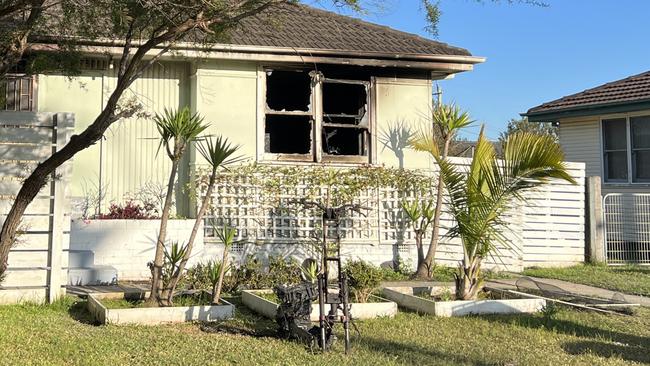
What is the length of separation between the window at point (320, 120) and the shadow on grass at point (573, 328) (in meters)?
5.68

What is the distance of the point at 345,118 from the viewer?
541 inches

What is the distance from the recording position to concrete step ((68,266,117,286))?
10195mm

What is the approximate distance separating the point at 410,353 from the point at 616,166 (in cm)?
1312

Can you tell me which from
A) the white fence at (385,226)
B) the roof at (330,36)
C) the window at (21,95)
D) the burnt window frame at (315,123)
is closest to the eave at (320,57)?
the roof at (330,36)

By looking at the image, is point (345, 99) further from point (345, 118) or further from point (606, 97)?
point (606, 97)

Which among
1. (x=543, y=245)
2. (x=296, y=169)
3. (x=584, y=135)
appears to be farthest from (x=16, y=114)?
(x=584, y=135)

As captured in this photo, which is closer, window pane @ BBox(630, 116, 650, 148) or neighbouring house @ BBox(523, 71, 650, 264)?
neighbouring house @ BBox(523, 71, 650, 264)

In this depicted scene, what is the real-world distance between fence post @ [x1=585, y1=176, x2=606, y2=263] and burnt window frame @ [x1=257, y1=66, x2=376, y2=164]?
16.0 feet

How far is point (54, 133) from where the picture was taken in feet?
28.9

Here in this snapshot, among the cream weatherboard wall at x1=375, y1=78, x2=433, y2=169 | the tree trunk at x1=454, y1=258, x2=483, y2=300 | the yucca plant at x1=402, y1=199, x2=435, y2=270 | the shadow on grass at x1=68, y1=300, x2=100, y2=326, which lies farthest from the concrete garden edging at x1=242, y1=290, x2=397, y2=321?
the cream weatherboard wall at x1=375, y1=78, x2=433, y2=169

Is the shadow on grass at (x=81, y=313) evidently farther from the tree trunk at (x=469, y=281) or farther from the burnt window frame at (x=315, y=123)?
the burnt window frame at (x=315, y=123)

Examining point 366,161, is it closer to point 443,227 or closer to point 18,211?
point 443,227

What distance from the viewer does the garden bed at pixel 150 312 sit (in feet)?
24.5

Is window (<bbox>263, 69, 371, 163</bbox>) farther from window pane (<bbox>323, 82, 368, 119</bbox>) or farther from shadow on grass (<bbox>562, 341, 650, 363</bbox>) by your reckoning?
shadow on grass (<bbox>562, 341, 650, 363</bbox>)
